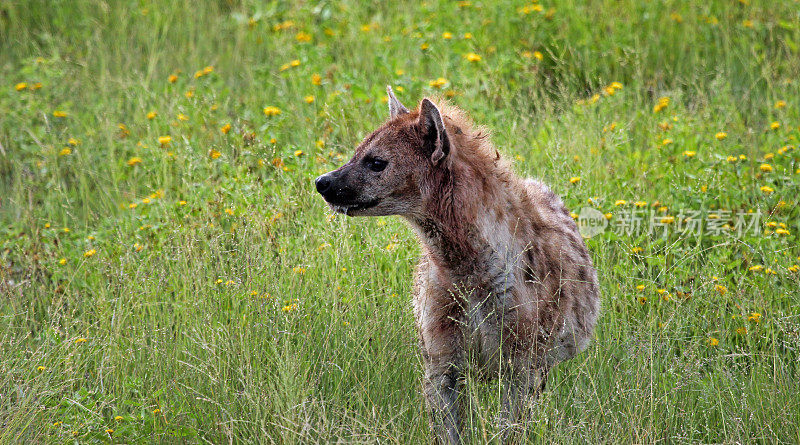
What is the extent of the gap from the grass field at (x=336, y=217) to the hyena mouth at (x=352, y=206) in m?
0.57

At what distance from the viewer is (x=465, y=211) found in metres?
3.70

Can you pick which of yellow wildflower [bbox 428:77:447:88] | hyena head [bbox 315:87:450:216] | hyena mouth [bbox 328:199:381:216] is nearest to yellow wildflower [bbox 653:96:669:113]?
yellow wildflower [bbox 428:77:447:88]

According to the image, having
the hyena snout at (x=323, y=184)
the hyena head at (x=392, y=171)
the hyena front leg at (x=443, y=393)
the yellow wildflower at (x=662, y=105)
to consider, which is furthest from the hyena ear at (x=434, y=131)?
the yellow wildflower at (x=662, y=105)

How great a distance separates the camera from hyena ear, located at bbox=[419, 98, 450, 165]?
3.64 meters

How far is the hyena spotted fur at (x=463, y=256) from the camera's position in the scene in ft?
12.2

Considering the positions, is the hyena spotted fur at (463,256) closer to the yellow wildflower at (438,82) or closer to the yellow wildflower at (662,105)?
the yellow wildflower at (438,82)

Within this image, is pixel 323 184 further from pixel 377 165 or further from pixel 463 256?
pixel 463 256

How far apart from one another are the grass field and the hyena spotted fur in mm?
185

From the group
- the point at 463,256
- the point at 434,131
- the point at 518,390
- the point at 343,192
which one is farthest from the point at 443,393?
the point at 434,131

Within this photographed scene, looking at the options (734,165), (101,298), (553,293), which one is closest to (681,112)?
(734,165)

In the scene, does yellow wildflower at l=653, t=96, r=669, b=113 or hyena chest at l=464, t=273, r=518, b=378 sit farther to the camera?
yellow wildflower at l=653, t=96, r=669, b=113

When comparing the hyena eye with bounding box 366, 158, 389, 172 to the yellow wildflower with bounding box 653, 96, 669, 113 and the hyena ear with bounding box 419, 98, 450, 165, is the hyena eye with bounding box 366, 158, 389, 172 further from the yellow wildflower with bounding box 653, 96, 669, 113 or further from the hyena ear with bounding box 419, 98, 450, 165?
the yellow wildflower with bounding box 653, 96, 669, 113

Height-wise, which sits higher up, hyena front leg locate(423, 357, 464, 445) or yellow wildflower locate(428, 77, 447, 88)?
yellow wildflower locate(428, 77, 447, 88)

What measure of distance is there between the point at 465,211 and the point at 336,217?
3.96ft
